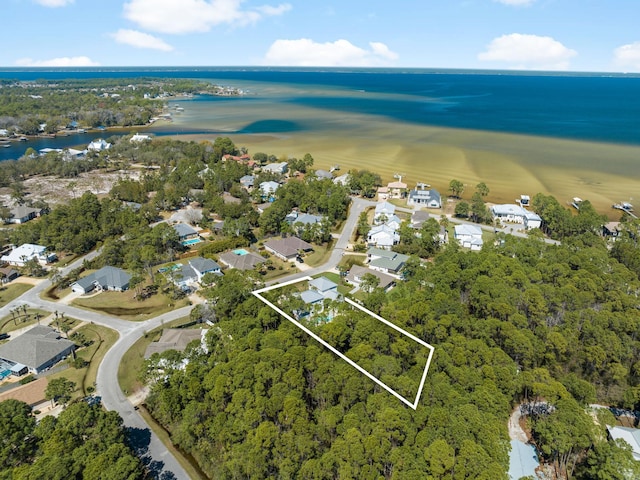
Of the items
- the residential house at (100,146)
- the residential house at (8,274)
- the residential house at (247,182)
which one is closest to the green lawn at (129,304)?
the residential house at (8,274)

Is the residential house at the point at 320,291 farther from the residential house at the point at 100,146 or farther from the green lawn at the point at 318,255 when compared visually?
the residential house at the point at 100,146

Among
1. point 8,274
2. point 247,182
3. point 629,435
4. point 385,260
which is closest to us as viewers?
point 629,435

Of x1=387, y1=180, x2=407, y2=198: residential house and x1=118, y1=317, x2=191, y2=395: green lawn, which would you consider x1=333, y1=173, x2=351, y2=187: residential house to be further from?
x1=118, y1=317, x2=191, y2=395: green lawn

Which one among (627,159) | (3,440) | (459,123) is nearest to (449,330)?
(3,440)

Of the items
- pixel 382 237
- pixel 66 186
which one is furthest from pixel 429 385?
pixel 66 186

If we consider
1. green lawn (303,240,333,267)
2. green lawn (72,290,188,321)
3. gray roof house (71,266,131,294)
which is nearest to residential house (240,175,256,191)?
green lawn (303,240,333,267)

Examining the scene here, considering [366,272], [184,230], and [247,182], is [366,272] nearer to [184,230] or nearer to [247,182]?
[184,230]
